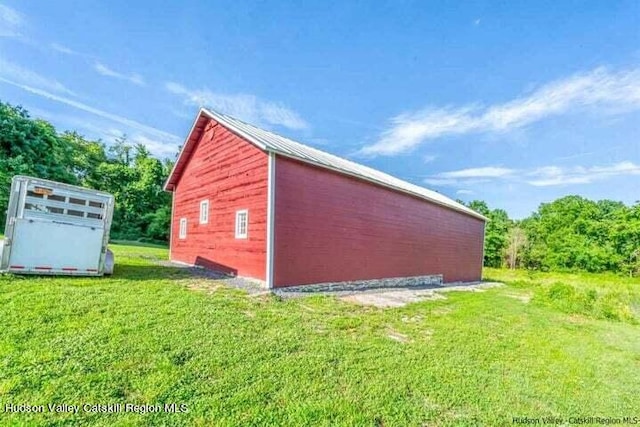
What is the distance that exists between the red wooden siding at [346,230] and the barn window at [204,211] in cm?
448

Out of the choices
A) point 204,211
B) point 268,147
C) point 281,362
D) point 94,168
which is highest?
point 94,168

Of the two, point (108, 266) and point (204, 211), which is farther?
point (204, 211)

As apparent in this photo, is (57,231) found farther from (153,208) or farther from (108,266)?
(153,208)

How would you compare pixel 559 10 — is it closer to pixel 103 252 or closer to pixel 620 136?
pixel 620 136

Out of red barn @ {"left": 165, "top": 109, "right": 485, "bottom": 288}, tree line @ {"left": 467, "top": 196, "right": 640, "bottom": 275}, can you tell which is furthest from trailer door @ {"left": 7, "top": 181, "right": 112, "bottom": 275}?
tree line @ {"left": 467, "top": 196, "right": 640, "bottom": 275}

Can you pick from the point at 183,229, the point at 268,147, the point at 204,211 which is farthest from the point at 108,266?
the point at 183,229

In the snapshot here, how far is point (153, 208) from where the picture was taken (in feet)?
92.0

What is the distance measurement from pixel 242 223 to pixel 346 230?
11.2 ft

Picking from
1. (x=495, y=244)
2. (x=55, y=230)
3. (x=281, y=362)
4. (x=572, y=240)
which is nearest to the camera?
(x=281, y=362)

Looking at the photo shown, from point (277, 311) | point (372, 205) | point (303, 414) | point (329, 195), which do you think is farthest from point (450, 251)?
point (303, 414)

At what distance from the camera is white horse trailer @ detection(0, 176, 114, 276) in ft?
21.5

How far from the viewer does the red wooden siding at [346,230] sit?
848cm

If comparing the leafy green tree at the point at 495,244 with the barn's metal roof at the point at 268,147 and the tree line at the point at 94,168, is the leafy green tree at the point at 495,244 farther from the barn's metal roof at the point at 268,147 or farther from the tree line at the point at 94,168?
the tree line at the point at 94,168

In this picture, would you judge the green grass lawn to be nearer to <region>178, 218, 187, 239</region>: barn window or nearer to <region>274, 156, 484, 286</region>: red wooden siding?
<region>274, 156, 484, 286</region>: red wooden siding
